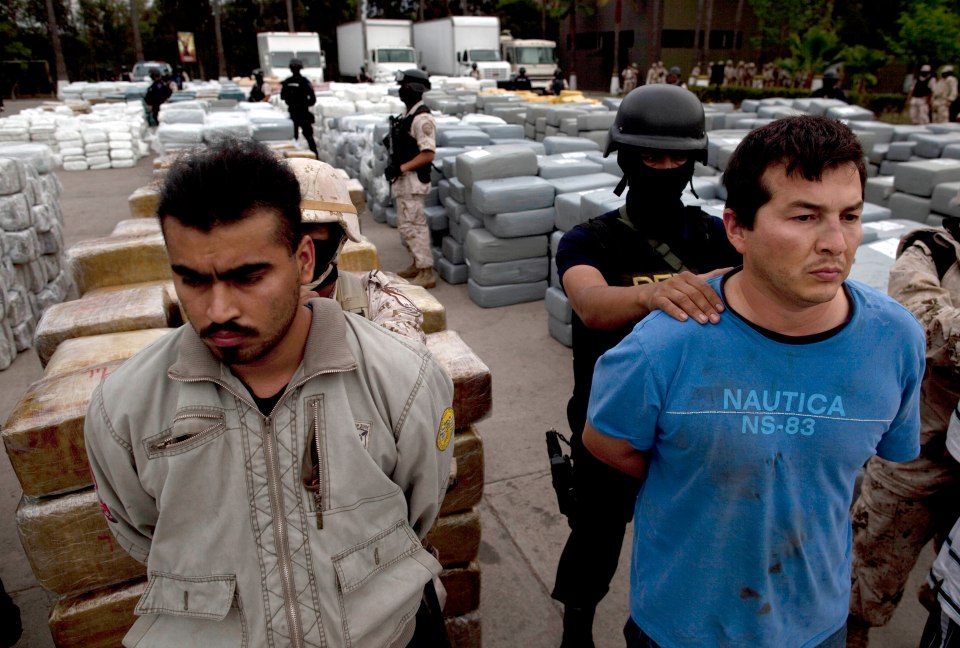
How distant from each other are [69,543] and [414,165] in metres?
5.07

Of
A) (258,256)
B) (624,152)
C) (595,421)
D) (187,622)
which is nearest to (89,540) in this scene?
(187,622)

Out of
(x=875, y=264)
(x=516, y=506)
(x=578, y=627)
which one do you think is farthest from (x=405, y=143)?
(x=578, y=627)

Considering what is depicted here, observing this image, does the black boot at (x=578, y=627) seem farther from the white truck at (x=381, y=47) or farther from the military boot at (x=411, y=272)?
the white truck at (x=381, y=47)

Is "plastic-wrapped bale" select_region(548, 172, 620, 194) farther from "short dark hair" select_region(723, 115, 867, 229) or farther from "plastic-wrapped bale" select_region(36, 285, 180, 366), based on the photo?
"short dark hair" select_region(723, 115, 867, 229)

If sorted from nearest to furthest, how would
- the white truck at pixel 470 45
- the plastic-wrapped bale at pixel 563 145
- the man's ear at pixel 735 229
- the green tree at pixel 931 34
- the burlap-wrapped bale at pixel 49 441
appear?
the man's ear at pixel 735 229 < the burlap-wrapped bale at pixel 49 441 < the plastic-wrapped bale at pixel 563 145 < the green tree at pixel 931 34 < the white truck at pixel 470 45

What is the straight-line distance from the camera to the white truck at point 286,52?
2700cm

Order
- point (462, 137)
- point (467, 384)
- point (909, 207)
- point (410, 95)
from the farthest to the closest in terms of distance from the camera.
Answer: point (462, 137)
point (410, 95)
point (909, 207)
point (467, 384)

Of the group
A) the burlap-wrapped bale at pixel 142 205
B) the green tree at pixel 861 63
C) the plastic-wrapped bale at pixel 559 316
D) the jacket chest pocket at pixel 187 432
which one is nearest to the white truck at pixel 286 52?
the green tree at pixel 861 63

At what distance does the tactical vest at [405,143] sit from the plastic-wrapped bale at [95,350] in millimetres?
4282

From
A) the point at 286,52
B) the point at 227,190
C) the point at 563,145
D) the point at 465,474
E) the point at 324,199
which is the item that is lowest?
the point at 465,474

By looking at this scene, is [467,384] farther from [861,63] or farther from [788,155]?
[861,63]

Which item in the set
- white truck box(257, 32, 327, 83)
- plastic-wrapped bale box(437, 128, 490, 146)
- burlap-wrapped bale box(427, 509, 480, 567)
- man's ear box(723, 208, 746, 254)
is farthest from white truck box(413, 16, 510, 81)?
man's ear box(723, 208, 746, 254)

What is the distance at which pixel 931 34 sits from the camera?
2147 centimetres

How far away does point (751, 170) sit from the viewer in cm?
138
